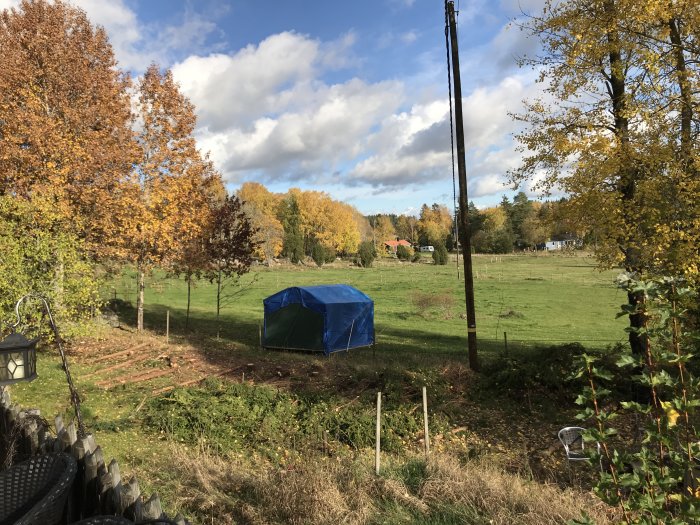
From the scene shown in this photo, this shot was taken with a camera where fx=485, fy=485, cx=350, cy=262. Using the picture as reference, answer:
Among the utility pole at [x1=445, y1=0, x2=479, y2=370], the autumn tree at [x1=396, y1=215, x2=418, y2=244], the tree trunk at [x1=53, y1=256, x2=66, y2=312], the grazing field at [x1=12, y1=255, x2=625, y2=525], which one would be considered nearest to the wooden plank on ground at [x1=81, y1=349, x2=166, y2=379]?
the grazing field at [x1=12, y1=255, x2=625, y2=525]

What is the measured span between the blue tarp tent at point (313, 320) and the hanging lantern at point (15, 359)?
528 inches

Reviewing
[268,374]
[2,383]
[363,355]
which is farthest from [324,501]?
[363,355]

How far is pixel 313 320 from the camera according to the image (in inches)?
706

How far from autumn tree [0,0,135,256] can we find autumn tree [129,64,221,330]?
0.89 metres

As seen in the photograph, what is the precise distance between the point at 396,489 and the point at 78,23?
17.8 metres

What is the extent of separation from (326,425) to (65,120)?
517 inches

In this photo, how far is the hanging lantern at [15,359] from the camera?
425 centimetres

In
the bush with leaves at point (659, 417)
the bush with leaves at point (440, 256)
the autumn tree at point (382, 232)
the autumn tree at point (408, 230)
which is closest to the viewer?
the bush with leaves at point (659, 417)

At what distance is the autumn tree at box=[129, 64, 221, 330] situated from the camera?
56.6 ft

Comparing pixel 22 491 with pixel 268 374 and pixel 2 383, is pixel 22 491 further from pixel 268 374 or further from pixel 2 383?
pixel 268 374

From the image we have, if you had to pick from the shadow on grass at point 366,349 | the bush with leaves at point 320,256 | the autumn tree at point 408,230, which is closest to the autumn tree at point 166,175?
the shadow on grass at point 366,349

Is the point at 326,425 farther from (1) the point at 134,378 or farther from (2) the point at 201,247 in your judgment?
(2) the point at 201,247

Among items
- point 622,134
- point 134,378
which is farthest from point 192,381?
point 622,134

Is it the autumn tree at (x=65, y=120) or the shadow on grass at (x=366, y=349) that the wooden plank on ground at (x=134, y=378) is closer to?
the shadow on grass at (x=366, y=349)
